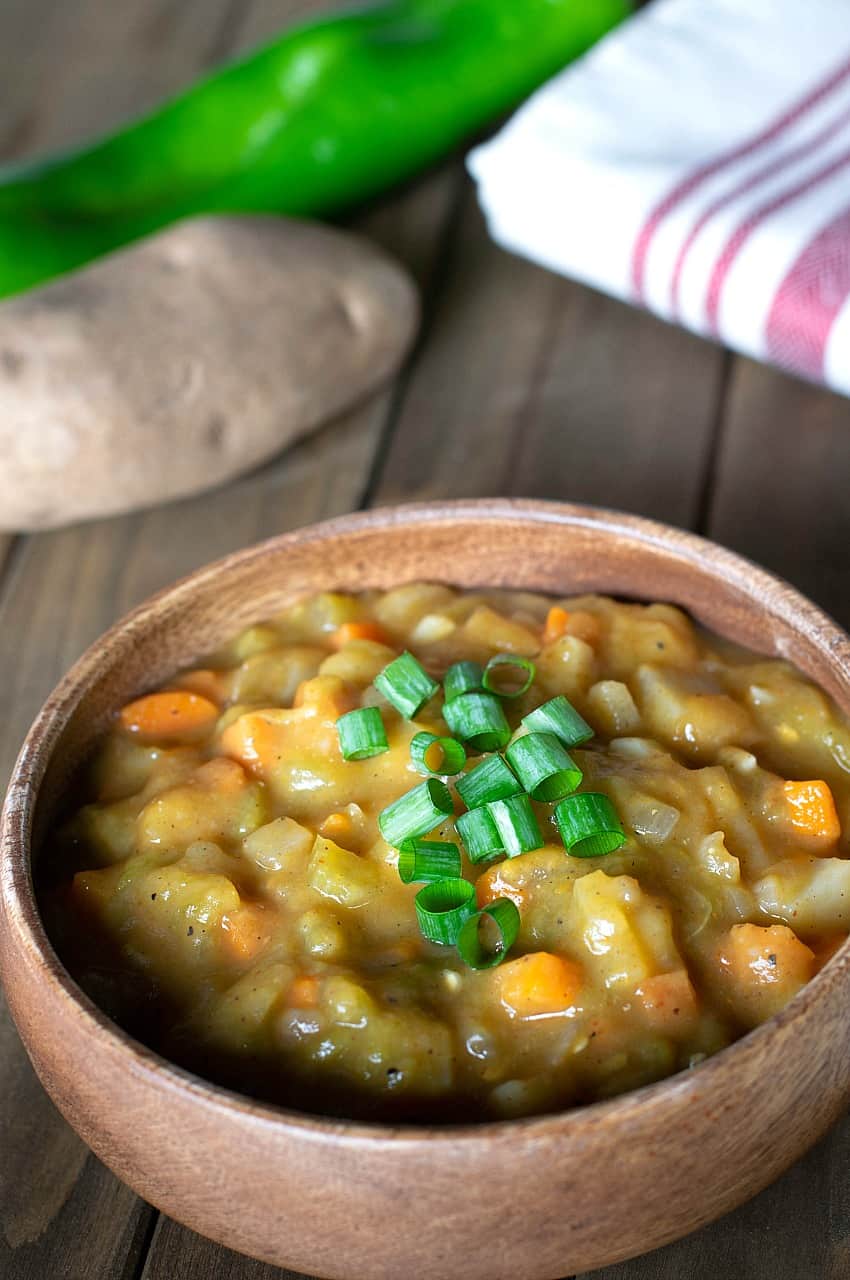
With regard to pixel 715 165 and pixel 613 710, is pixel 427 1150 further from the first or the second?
pixel 715 165

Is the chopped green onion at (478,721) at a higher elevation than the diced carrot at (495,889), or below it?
higher

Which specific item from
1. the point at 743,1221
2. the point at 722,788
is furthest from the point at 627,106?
the point at 743,1221

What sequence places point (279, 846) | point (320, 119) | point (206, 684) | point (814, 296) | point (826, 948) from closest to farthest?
1. point (826, 948)
2. point (279, 846)
3. point (206, 684)
4. point (814, 296)
5. point (320, 119)

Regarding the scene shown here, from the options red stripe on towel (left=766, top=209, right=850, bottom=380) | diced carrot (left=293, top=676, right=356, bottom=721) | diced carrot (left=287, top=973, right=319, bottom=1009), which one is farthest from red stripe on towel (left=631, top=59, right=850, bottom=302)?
diced carrot (left=287, top=973, right=319, bottom=1009)

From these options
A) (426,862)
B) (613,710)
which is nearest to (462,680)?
(613,710)

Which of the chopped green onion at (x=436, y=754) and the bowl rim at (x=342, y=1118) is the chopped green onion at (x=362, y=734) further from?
the bowl rim at (x=342, y=1118)

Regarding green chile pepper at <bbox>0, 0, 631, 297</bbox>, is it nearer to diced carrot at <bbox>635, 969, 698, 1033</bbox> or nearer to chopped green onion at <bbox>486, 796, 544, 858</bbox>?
chopped green onion at <bbox>486, 796, 544, 858</bbox>

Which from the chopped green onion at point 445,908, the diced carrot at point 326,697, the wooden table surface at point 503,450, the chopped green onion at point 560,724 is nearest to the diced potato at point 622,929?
the chopped green onion at point 445,908
